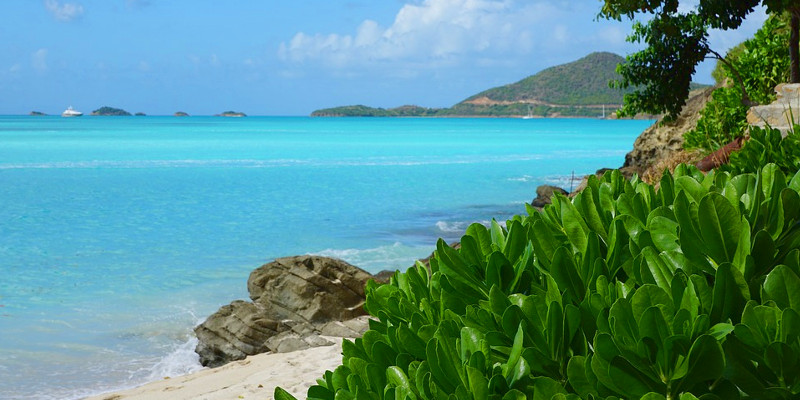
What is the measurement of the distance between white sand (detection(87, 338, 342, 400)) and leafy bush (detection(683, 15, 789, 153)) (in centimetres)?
964

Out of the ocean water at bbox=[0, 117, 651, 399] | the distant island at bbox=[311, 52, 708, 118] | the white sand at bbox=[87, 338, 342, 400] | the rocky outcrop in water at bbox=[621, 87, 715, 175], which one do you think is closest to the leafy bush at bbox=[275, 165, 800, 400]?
the white sand at bbox=[87, 338, 342, 400]

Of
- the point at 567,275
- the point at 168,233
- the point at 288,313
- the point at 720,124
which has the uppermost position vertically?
the point at 567,275

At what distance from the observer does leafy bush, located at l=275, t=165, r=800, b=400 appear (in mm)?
1471

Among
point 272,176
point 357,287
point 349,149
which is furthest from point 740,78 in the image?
point 349,149

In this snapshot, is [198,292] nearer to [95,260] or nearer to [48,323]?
[48,323]

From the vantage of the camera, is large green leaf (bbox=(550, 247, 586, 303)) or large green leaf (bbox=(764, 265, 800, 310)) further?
large green leaf (bbox=(550, 247, 586, 303))

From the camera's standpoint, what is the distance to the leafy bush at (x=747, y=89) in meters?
15.7

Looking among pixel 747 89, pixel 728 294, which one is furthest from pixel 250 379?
pixel 747 89

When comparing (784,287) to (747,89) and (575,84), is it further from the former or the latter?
(575,84)

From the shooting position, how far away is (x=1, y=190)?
33719 mm

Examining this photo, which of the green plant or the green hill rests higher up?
the green hill

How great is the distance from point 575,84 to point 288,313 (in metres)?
172

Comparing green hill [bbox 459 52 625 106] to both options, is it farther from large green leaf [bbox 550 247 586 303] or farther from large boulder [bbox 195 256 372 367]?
large green leaf [bbox 550 247 586 303]

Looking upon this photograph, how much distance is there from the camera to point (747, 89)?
652 inches
